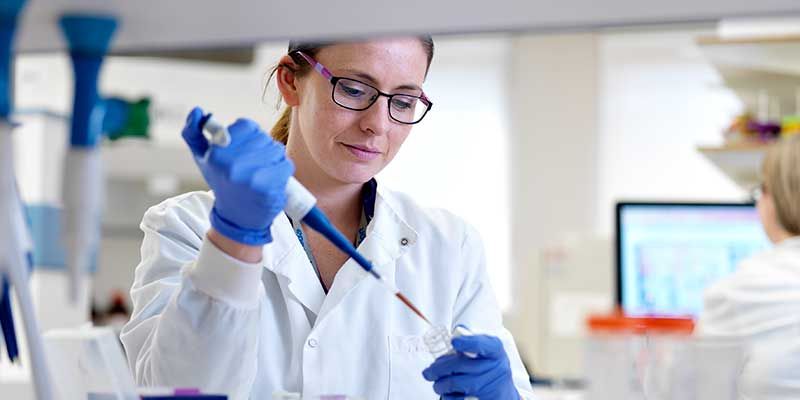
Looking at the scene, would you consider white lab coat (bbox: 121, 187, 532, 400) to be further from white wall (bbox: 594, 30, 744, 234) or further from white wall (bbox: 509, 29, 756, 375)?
white wall (bbox: 594, 30, 744, 234)

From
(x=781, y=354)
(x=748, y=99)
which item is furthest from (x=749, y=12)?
(x=748, y=99)

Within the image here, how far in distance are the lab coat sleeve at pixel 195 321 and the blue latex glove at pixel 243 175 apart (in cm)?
4

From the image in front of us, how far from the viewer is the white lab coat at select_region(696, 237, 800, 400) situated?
89.4 inches

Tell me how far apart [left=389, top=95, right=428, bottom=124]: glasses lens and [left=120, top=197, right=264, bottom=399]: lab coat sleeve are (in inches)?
14.9

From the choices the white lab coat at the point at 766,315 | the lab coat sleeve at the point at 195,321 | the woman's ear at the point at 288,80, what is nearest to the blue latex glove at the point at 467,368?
the lab coat sleeve at the point at 195,321

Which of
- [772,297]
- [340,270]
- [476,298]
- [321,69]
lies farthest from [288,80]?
[772,297]

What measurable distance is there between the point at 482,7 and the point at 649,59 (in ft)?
18.9

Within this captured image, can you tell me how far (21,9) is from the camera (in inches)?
29.0

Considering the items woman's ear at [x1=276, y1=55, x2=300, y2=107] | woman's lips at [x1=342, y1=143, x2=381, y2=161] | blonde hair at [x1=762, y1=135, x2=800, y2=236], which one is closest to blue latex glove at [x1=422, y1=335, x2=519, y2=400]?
woman's lips at [x1=342, y1=143, x2=381, y2=161]

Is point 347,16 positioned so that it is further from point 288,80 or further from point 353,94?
point 288,80

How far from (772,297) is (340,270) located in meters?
1.33

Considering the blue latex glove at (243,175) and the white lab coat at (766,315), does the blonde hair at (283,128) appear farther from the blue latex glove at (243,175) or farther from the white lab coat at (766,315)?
the white lab coat at (766,315)

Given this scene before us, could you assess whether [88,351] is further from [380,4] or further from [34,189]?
[34,189]

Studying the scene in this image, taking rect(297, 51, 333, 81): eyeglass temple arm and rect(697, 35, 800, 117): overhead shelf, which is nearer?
rect(297, 51, 333, 81): eyeglass temple arm
